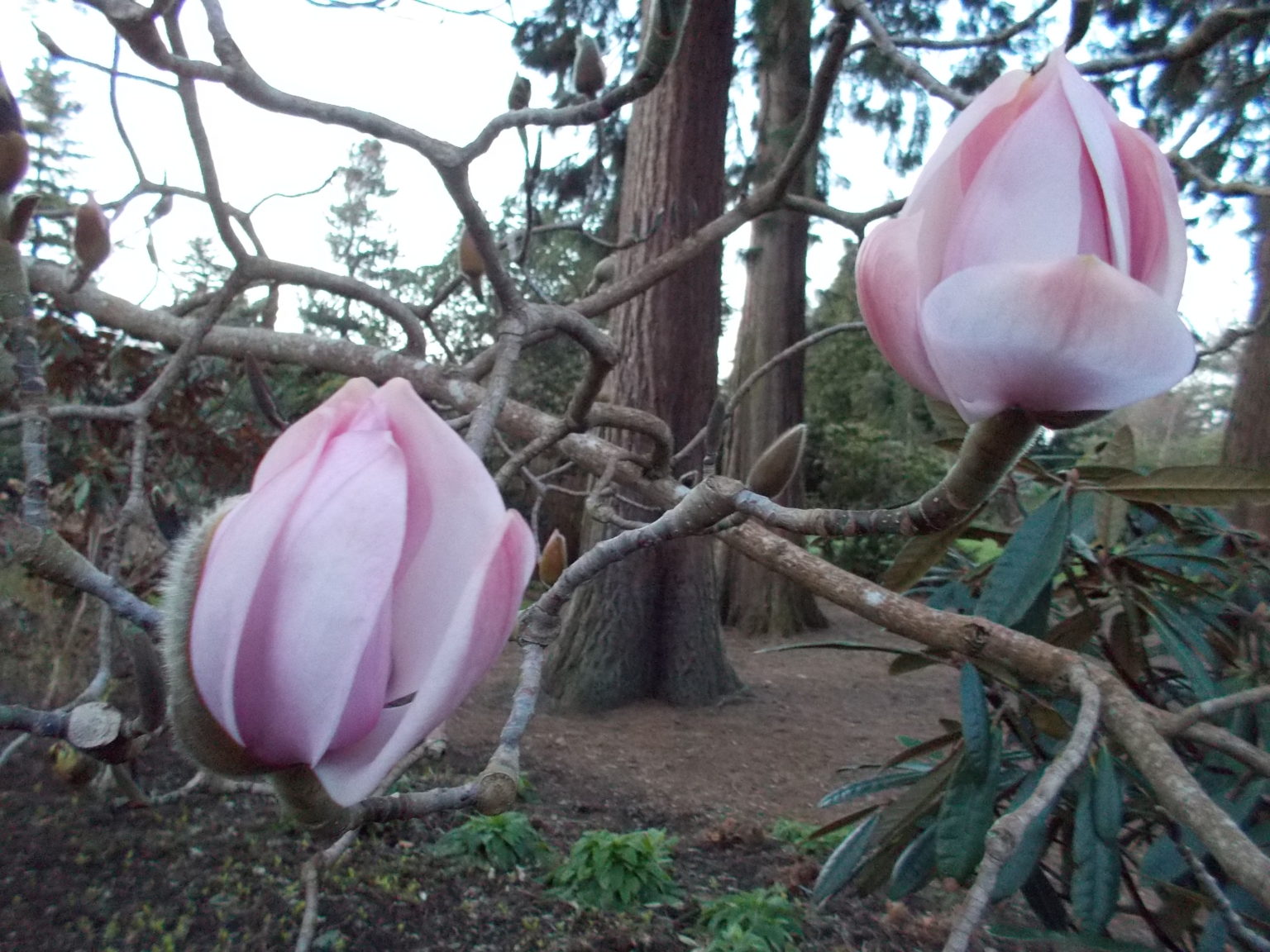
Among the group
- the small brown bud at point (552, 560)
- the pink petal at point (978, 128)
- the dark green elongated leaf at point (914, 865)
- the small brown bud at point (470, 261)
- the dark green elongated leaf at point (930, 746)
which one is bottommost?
the dark green elongated leaf at point (914, 865)

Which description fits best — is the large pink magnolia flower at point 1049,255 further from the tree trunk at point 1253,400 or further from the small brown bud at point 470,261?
the tree trunk at point 1253,400

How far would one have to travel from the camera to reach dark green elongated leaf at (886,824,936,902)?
64.4 inches

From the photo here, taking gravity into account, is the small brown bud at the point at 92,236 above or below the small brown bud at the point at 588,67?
below

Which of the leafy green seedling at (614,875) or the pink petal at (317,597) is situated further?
the leafy green seedling at (614,875)

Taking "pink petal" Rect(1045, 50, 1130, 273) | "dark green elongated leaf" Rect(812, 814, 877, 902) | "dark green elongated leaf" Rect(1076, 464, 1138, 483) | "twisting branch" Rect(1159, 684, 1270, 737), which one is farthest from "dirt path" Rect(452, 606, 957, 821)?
"pink petal" Rect(1045, 50, 1130, 273)

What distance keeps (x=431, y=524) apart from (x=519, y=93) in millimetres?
959

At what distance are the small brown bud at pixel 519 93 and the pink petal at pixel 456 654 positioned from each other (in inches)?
38.0

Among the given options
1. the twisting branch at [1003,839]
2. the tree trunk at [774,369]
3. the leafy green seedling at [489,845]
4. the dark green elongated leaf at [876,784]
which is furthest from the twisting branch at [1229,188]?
the tree trunk at [774,369]

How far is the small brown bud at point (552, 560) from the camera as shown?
3.72 feet

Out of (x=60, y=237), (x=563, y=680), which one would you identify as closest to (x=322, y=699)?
(x=60, y=237)

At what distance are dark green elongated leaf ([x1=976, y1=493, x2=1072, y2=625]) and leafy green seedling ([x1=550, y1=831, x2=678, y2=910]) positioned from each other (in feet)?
5.34

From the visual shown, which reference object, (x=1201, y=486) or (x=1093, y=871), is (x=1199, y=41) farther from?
(x=1093, y=871)

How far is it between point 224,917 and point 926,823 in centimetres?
179

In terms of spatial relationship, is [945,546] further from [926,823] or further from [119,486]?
[119,486]
